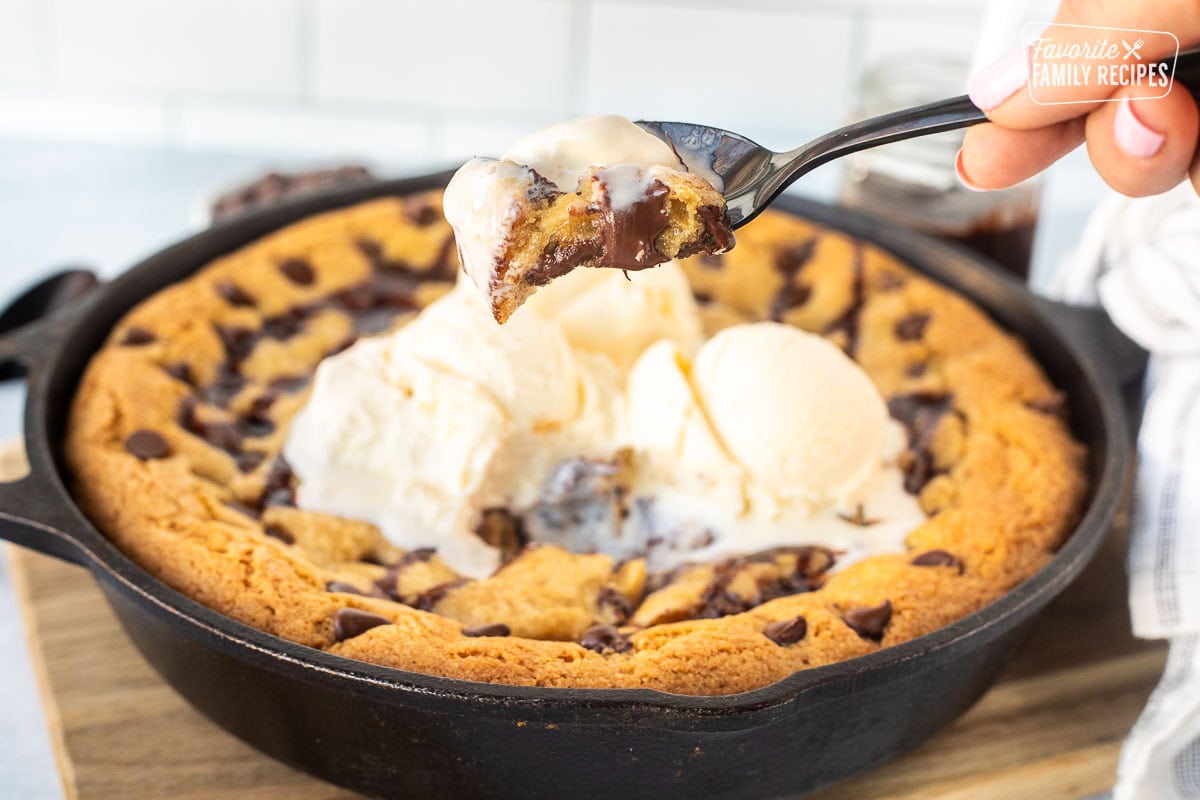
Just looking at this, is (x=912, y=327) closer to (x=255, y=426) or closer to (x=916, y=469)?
(x=916, y=469)

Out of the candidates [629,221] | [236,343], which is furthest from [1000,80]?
[236,343]

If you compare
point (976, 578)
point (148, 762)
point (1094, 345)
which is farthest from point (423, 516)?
point (1094, 345)

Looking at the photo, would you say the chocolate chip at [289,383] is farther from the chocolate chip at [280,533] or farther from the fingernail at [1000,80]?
the fingernail at [1000,80]

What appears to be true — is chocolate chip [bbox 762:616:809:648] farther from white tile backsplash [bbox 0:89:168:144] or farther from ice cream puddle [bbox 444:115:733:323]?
white tile backsplash [bbox 0:89:168:144]

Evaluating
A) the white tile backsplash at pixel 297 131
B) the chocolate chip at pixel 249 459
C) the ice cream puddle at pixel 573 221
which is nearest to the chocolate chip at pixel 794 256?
the ice cream puddle at pixel 573 221

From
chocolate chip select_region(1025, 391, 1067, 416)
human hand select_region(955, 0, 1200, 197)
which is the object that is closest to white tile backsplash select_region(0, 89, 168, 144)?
chocolate chip select_region(1025, 391, 1067, 416)

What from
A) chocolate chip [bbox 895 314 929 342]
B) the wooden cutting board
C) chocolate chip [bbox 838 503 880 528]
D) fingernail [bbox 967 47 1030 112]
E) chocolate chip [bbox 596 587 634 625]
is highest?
fingernail [bbox 967 47 1030 112]
